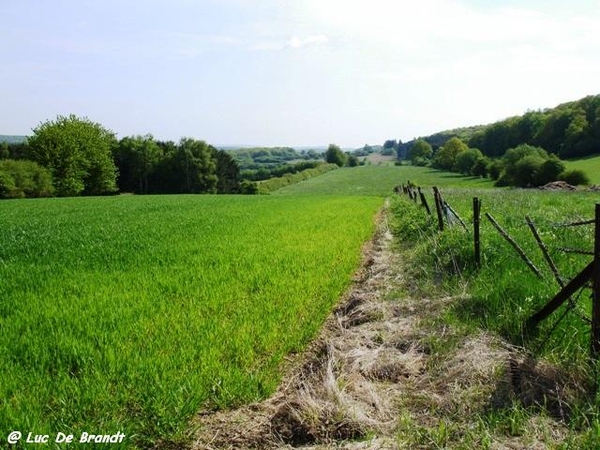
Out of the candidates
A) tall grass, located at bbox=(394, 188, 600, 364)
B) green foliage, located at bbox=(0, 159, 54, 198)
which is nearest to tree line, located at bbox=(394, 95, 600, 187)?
tall grass, located at bbox=(394, 188, 600, 364)

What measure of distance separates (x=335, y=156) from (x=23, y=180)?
130 meters

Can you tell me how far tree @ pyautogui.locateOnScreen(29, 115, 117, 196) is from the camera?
202 feet

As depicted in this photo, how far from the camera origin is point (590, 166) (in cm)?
6644

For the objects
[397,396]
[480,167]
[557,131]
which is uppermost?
[557,131]

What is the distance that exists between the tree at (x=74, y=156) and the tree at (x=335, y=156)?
366 feet

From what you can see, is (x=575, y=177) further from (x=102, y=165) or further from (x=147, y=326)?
(x=102, y=165)

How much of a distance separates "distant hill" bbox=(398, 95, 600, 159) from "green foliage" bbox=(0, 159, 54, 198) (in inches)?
3504

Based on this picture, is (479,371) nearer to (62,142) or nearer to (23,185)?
(23,185)

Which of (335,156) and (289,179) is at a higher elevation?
(335,156)

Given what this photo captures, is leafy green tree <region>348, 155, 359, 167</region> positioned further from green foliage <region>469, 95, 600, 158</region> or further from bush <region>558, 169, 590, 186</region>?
bush <region>558, 169, 590, 186</region>

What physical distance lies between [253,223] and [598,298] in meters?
17.3

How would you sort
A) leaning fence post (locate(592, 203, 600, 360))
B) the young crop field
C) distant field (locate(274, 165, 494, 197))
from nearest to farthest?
the young crop field < leaning fence post (locate(592, 203, 600, 360)) < distant field (locate(274, 165, 494, 197))

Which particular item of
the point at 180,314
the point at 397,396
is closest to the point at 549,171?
the point at 180,314

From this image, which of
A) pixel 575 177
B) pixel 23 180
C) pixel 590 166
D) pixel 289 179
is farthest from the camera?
pixel 289 179
